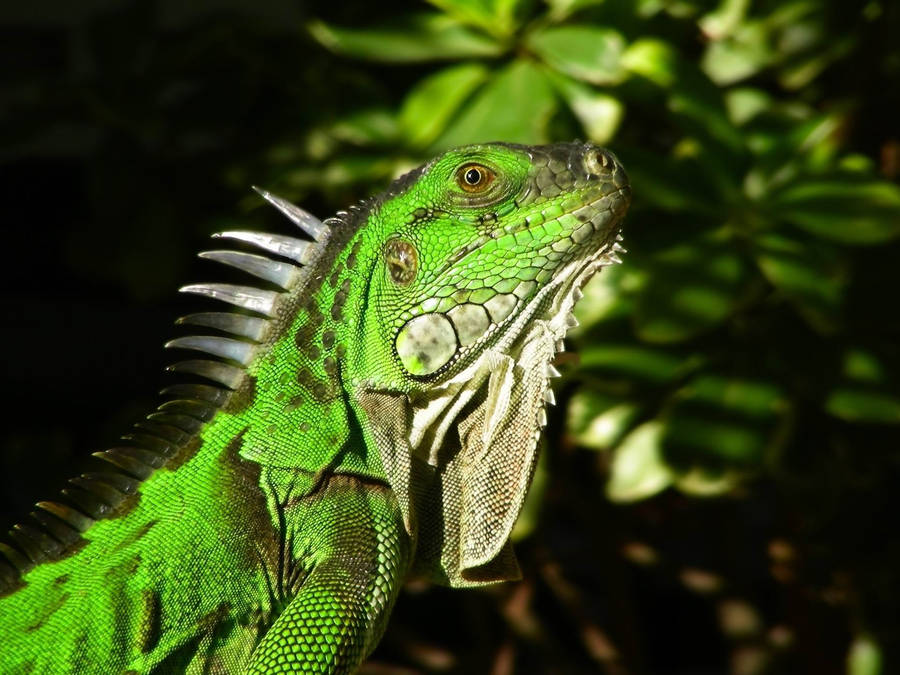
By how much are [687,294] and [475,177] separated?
0.66 m

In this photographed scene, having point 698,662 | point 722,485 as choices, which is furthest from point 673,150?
point 698,662

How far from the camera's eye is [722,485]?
188 centimetres

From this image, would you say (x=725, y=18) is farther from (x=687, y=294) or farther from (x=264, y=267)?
(x=264, y=267)

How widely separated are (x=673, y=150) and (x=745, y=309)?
41 cm

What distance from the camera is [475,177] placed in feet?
4.13

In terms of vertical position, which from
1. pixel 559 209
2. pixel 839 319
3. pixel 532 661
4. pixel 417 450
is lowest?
pixel 532 661

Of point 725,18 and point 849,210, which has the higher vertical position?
point 725,18

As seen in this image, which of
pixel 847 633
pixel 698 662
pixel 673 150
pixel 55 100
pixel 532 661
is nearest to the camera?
pixel 673 150

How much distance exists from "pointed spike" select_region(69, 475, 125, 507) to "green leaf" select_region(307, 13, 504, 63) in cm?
98

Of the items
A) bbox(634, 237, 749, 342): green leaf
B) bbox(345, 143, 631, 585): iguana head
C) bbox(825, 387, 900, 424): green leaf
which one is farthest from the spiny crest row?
bbox(825, 387, 900, 424): green leaf

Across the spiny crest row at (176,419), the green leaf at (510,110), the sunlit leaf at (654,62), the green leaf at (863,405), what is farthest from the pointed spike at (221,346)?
the green leaf at (863,405)

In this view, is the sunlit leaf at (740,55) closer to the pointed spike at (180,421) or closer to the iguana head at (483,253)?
the iguana head at (483,253)

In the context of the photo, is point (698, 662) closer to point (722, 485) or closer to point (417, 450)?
point (722, 485)

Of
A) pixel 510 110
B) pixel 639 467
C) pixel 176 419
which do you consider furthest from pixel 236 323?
pixel 639 467
